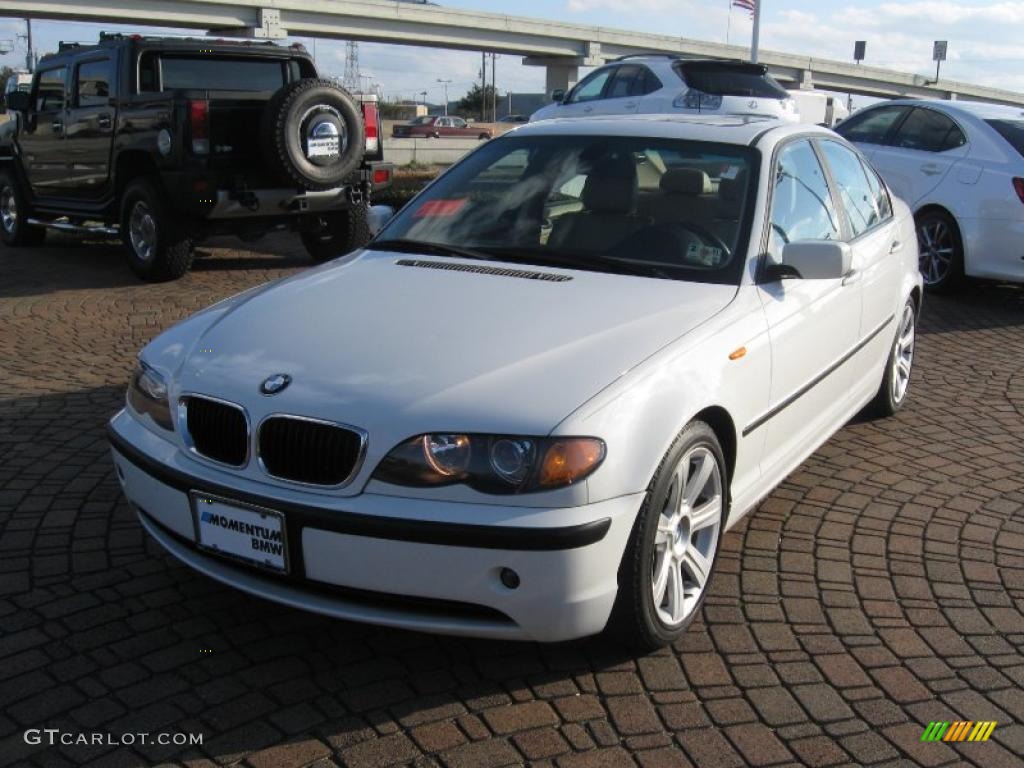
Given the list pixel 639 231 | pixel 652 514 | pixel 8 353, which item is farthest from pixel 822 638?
pixel 8 353

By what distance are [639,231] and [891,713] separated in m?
1.99

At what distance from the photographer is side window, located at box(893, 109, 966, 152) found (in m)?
9.69

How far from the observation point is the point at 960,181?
9289 millimetres

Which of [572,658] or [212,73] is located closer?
[572,658]

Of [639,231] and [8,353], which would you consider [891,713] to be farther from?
[8,353]

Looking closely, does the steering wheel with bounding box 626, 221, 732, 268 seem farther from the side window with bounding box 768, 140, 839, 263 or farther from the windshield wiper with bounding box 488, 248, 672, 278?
the side window with bounding box 768, 140, 839, 263

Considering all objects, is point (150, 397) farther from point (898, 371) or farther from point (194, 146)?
point (194, 146)

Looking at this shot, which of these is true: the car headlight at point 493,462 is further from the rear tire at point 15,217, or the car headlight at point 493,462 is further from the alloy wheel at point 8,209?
the alloy wheel at point 8,209

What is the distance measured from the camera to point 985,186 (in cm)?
909

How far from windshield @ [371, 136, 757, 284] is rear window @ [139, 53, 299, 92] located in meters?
6.02

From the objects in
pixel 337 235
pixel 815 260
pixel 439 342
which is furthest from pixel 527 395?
pixel 337 235

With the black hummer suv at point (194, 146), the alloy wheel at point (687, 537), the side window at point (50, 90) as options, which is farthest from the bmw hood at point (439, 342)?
the side window at point (50, 90)

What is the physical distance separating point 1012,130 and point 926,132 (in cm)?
79

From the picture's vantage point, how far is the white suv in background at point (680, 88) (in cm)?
1480
